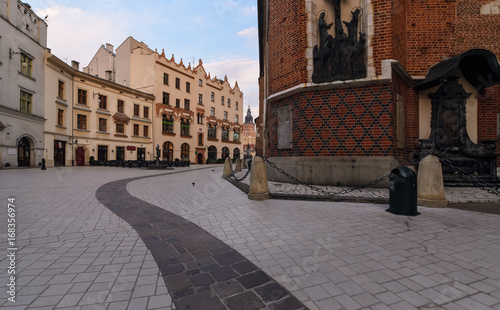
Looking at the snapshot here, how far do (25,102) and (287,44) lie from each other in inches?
924

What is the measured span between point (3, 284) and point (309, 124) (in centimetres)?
813

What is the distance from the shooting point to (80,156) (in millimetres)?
24938

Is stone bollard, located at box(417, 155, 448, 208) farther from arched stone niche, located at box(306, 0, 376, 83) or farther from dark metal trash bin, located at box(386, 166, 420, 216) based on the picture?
arched stone niche, located at box(306, 0, 376, 83)

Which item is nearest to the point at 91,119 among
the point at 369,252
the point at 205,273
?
the point at 205,273

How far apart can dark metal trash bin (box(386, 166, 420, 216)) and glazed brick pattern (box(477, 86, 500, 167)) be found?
726 centimetres

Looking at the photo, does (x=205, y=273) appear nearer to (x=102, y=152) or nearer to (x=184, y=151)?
(x=102, y=152)

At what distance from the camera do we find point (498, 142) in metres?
8.70

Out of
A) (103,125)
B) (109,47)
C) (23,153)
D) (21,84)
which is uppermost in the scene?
(109,47)

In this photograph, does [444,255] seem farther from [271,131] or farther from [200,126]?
[200,126]

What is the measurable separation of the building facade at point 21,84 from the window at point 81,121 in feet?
13.5

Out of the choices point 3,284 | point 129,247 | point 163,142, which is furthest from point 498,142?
point 163,142

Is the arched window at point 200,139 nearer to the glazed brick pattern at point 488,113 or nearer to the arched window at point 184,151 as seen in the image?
the arched window at point 184,151

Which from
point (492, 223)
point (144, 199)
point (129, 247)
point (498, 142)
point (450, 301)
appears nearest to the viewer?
point (450, 301)

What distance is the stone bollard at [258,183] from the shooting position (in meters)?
5.86
